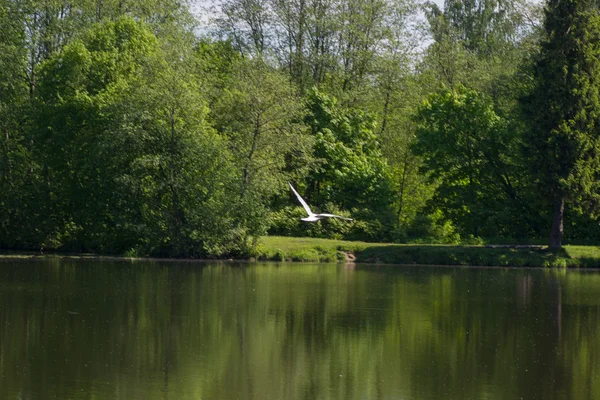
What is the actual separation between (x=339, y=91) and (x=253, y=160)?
13693 mm

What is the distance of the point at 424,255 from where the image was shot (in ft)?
150

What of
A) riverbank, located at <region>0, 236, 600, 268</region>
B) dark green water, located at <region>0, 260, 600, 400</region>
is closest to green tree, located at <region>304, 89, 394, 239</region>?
riverbank, located at <region>0, 236, 600, 268</region>

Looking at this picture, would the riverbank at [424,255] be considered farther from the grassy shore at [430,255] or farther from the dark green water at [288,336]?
the dark green water at [288,336]

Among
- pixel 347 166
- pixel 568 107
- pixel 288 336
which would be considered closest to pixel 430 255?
pixel 568 107

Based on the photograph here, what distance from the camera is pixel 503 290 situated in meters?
35.3

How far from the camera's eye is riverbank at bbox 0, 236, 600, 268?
45500 millimetres

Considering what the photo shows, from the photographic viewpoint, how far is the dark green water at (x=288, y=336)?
60.7ft

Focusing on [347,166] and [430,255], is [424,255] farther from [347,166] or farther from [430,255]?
[347,166]

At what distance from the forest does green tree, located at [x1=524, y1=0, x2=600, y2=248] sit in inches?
3.1

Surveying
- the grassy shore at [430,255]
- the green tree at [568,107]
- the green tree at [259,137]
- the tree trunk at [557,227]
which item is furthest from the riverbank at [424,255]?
the green tree at [568,107]

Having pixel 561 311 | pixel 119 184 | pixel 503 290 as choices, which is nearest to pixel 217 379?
pixel 561 311

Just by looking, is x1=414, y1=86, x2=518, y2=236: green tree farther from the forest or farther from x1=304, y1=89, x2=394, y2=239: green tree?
x1=304, y1=89, x2=394, y2=239: green tree

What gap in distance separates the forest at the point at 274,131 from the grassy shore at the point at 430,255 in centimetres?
129

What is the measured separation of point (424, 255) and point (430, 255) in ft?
0.89
